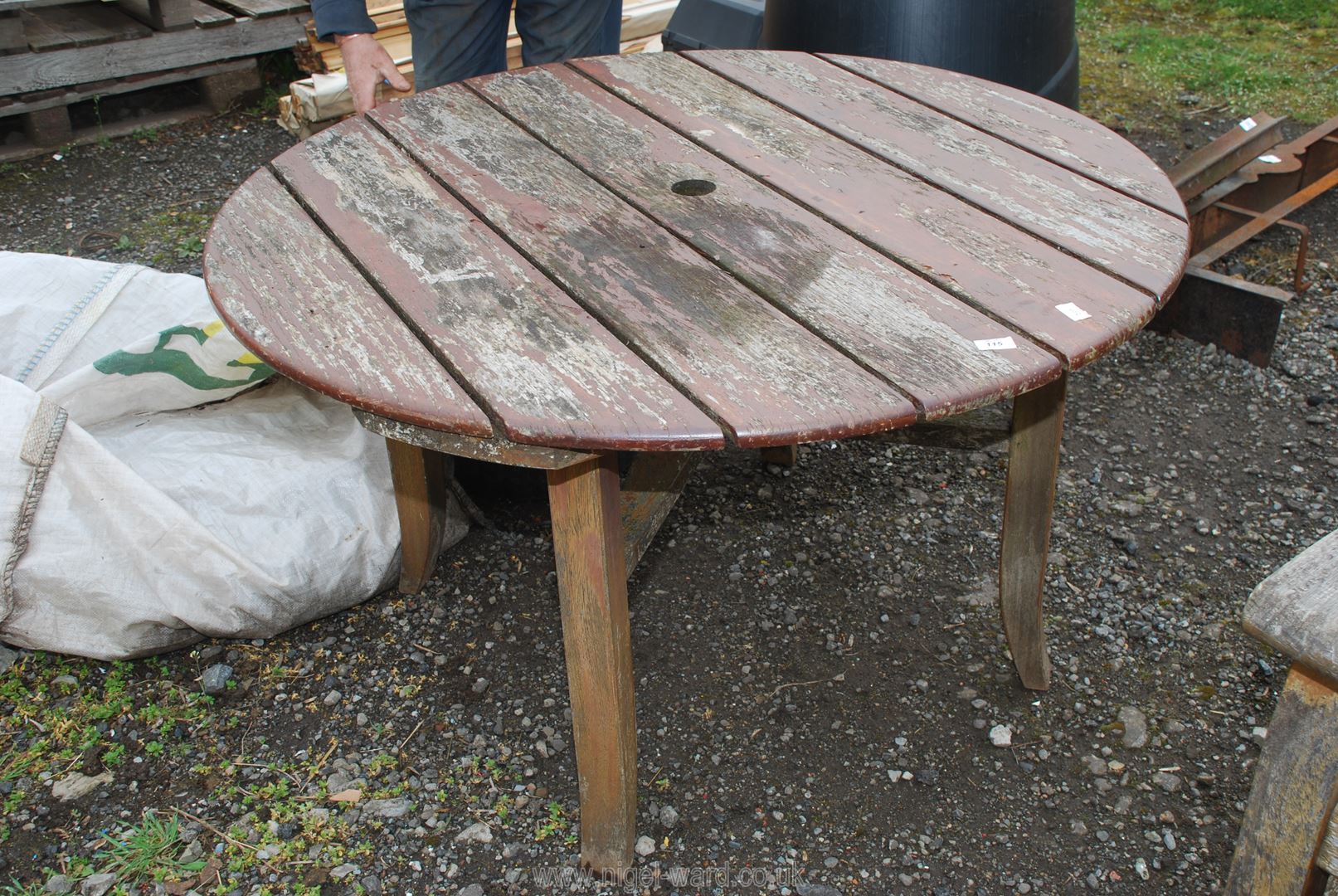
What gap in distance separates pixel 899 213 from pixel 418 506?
1.06 m

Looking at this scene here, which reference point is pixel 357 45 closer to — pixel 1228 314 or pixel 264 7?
pixel 264 7

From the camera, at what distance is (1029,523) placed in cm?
189

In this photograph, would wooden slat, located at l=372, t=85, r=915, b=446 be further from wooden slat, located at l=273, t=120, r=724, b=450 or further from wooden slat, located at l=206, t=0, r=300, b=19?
wooden slat, located at l=206, t=0, r=300, b=19

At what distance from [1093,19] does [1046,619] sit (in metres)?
4.07

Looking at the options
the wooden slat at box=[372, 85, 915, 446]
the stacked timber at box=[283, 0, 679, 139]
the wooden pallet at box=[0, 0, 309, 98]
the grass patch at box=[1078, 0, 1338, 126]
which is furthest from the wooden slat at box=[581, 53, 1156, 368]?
the grass patch at box=[1078, 0, 1338, 126]

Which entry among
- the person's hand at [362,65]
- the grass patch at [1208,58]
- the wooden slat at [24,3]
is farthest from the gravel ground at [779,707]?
the wooden slat at [24,3]

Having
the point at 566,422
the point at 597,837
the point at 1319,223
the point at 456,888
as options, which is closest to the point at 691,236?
the point at 566,422

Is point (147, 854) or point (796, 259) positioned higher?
point (796, 259)

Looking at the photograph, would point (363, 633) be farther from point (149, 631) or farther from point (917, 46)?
point (917, 46)

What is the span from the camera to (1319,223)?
3631mm

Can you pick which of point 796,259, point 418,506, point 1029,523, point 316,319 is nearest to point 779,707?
point 1029,523

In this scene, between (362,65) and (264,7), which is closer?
(362,65)

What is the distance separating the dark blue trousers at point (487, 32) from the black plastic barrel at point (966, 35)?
598 mm

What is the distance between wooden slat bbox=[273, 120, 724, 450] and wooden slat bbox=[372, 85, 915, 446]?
0.04 metres
